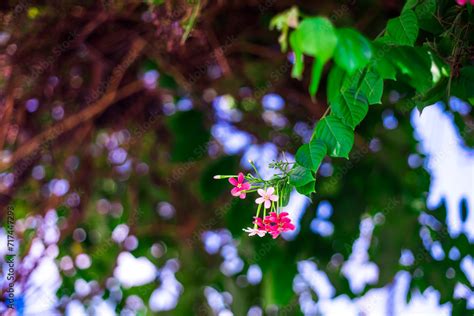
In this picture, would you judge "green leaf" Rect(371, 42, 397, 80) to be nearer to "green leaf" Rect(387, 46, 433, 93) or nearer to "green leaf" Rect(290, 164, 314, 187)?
"green leaf" Rect(387, 46, 433, 93)

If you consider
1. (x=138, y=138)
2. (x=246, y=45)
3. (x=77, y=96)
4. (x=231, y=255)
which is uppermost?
(x=246, y=45)

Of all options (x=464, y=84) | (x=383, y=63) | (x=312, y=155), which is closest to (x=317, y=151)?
(x=312, y=155)

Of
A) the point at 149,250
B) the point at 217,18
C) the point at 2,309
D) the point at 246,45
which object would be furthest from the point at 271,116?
the point at 2,309

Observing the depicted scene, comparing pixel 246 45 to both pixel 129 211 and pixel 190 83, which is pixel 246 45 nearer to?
pixel 190 83

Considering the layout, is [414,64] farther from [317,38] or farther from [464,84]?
[317,38]

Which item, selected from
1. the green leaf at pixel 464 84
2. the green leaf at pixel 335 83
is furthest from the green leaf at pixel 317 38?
the green leaf at pixel 464 84

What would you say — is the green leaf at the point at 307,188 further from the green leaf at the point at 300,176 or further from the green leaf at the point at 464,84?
the green leaf at the point at 464,84

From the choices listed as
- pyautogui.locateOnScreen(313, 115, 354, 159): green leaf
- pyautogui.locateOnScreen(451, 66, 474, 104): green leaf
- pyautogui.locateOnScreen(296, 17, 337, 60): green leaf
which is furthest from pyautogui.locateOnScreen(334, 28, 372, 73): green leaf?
pyautogui.locateOnScreen(451, 66, 474, 104): green leaf
